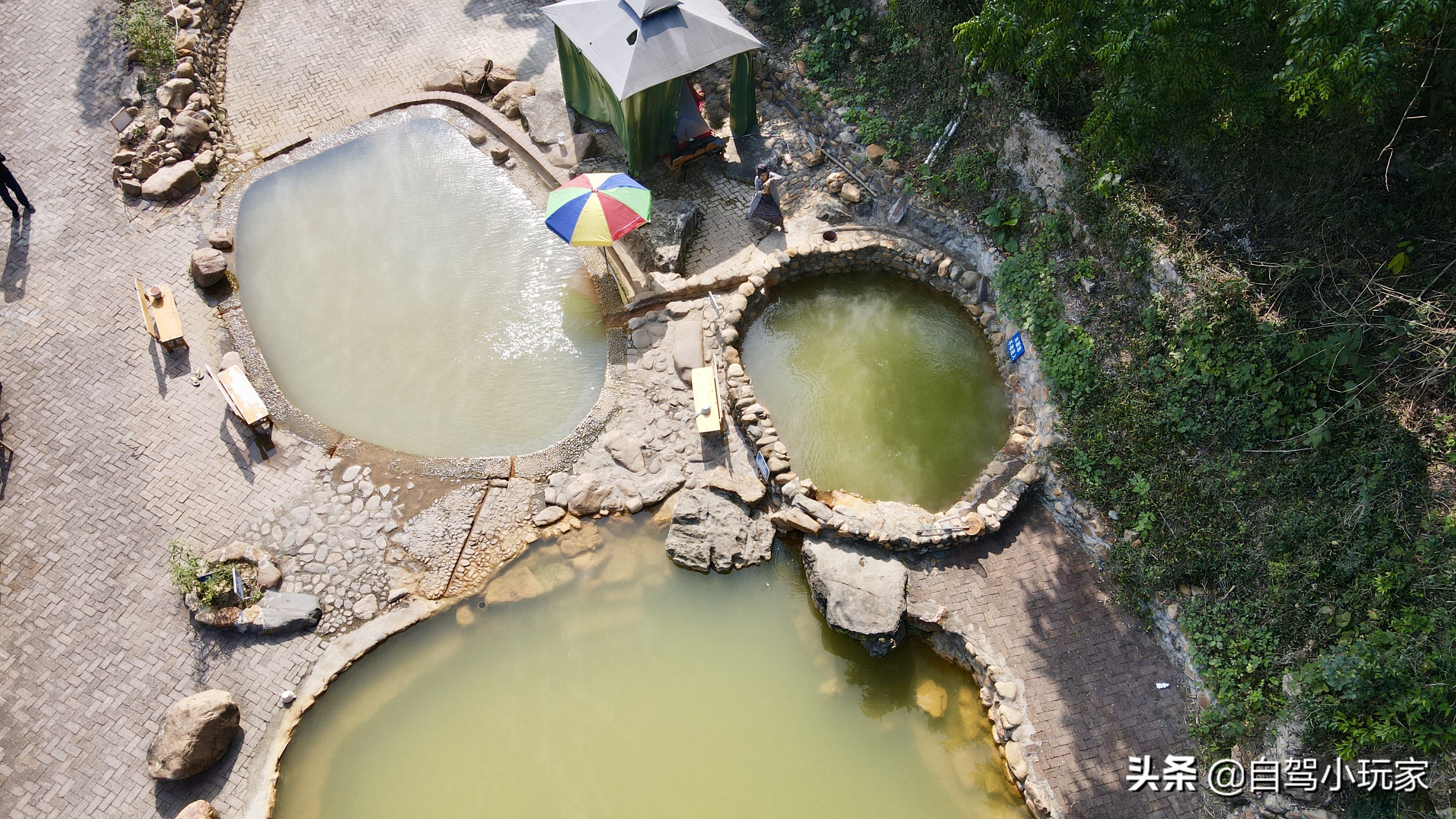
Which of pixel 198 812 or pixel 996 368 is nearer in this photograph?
pixel 198 812

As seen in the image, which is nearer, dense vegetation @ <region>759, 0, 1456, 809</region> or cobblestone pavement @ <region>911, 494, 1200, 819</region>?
dense vegetation @ <region>759, 0, 1456, 809</region>

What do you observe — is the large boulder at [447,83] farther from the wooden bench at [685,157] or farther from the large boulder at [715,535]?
the large boulder at [715,535]

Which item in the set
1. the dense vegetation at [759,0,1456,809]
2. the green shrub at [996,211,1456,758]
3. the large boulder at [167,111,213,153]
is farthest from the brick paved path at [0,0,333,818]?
the dense vegetation at [759,0,1456,809]

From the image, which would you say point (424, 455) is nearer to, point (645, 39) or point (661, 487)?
point (661, 487)

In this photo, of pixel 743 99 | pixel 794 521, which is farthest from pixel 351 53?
pixel 794 521

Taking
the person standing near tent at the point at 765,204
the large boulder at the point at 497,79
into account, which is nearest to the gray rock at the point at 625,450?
the person standing near tent at the point at 765,204

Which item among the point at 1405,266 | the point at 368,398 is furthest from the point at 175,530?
the point at 1405,266

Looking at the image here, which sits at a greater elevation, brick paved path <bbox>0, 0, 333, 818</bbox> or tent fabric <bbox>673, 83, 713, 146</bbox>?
tent fabric <bbox>673, 83, 713, 146</bbox>

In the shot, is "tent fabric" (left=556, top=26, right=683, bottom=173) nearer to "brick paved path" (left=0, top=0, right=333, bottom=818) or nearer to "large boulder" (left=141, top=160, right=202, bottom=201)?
"large boulder" (left=141, top=160, right=202, bottom=201)

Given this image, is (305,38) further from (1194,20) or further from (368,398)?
(1194,20)
